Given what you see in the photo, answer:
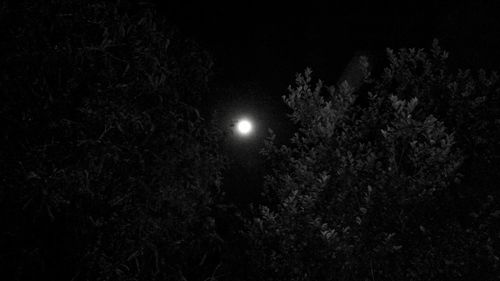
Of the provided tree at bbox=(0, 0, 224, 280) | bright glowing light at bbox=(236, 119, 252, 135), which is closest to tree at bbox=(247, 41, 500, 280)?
tree at bbox=(0, 0, 224, 280)

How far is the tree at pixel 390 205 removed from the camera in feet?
23.3

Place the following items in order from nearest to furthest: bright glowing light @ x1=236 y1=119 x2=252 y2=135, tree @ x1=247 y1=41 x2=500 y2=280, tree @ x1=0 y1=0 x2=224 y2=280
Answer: tree @ x1=0 y1=0 x2=224 y2=280, tree @ x1=247 y1=41 x2=500 y2=280, bright glowing light @ x1=236 y1=119 x2=252 y2=135

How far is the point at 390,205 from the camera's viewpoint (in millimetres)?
7543

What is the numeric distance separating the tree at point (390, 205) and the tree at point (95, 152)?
163 cm

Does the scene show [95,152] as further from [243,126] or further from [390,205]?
[243,126]

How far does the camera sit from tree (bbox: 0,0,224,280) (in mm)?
5660

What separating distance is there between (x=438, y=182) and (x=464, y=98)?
2.27 metres

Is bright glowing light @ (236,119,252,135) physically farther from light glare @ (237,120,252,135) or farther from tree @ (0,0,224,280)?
tree @ (0,0,224,280)

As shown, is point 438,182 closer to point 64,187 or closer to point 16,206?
point 64,187

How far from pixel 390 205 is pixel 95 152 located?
4.87m

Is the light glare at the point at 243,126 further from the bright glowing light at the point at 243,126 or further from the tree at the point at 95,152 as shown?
the tree at the point at 95,152

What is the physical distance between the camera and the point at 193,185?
7629 mm

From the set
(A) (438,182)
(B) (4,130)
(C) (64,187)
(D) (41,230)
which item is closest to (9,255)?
(D) (41,230)

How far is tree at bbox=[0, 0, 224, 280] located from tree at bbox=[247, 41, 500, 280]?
64.1 inches
